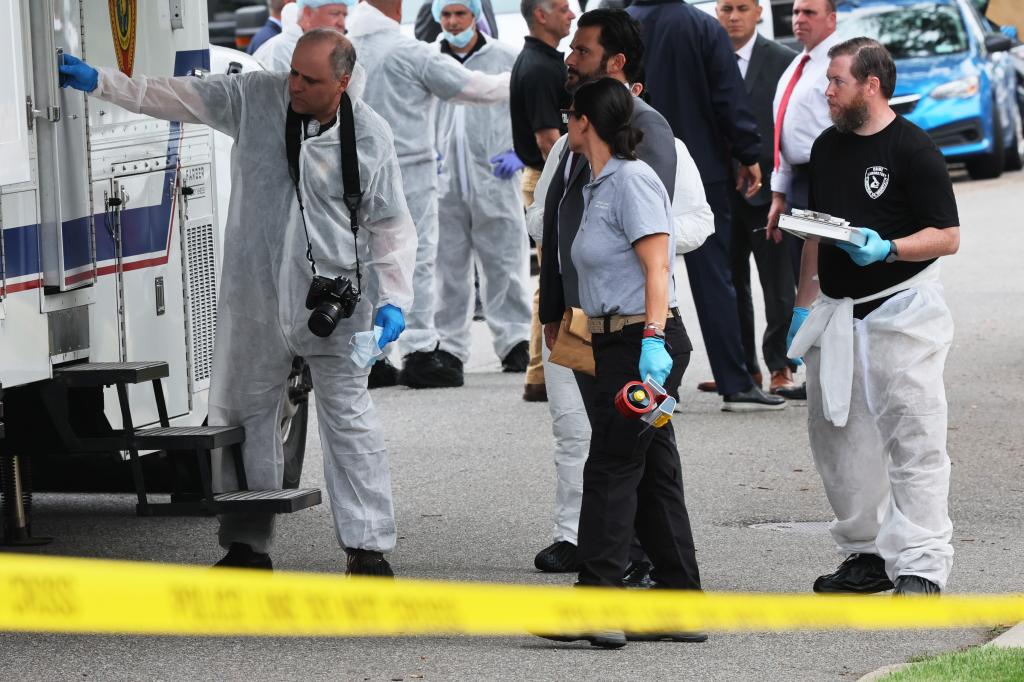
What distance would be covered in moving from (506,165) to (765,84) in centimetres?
157

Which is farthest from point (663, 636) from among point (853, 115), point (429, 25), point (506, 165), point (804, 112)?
point (429, 25)

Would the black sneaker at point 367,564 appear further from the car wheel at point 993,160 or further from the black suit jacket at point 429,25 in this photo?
the car wheel at point 993,160

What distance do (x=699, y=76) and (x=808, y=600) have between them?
156 inches

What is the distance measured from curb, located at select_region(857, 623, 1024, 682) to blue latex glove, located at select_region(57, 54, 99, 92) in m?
3.09

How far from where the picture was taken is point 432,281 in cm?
1108

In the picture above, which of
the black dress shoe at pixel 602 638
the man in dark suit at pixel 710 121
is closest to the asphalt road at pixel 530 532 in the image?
the black dress shoe at pixel 602 638

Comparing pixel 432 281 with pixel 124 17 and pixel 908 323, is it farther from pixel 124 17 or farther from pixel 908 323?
pixel 908 323

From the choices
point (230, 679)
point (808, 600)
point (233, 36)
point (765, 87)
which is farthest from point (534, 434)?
point (233, 36)

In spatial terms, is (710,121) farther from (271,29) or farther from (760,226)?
(271,29)

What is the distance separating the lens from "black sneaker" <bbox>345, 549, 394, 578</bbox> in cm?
644

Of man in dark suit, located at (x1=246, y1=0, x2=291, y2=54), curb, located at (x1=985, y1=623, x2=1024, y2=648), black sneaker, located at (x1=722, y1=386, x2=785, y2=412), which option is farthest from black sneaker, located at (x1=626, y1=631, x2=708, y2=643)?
man in dark suit, located at (x1=246, y1=0, x2=291, y2=54)

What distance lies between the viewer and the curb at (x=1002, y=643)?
5.39m

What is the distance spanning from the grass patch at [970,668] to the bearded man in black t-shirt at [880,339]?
656 millimetres

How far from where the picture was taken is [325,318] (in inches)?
242
